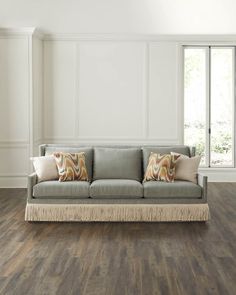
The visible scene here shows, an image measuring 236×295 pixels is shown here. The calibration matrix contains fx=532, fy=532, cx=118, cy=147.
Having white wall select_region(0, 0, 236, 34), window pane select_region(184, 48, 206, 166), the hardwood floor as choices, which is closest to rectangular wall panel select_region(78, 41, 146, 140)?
white wall select_region(0, 0, 236, 34)

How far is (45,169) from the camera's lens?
6.18m

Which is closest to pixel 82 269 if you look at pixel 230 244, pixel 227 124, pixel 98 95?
pixel 230 244

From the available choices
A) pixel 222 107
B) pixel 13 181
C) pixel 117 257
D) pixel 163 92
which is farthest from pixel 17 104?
pixel 117 257

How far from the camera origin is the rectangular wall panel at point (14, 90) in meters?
8.30

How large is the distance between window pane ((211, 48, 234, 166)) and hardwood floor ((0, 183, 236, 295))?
315 cm

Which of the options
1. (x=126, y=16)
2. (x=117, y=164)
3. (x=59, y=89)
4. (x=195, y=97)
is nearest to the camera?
(x=117, y=164)

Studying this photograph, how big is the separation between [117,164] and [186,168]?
2.73ft

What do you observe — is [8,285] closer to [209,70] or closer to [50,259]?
[50,259]

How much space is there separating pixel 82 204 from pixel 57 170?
593 mm

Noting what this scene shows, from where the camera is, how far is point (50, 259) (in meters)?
4.39

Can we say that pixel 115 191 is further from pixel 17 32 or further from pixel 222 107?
pixel 222 107

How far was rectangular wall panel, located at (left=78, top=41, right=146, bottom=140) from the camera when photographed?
892 centimetres

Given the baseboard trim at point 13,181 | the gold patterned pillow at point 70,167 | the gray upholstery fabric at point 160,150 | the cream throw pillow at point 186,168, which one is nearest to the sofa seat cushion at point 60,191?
the gold patterned pillow at point 70,167

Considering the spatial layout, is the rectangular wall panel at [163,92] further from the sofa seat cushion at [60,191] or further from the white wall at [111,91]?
the sofa seat cushion at [60,191]
